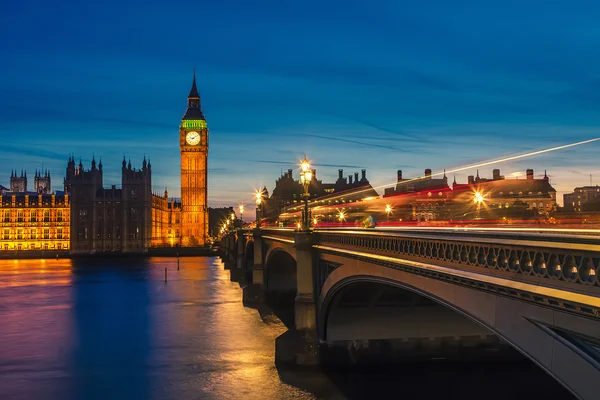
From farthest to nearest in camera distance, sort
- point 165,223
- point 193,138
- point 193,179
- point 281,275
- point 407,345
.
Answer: point 193,138 < point 193,179 < point 165,223 < point 281,275 < point 407,345

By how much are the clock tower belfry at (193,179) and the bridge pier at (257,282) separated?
120550 millimetres

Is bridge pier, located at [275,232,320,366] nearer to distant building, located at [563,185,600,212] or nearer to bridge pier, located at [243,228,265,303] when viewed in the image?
distant building, located at [563,185,600,212]

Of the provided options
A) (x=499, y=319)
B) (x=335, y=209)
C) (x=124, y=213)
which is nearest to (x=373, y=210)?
(x=335, y=209)

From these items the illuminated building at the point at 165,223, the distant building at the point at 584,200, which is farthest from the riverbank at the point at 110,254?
the distant building at the point at 584,200

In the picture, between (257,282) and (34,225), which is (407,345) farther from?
(34,225)

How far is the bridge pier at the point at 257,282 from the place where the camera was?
59.4m

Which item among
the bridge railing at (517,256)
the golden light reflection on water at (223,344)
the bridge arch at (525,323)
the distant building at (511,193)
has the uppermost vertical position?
the distant building at (511,193)

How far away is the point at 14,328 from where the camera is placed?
47.8m

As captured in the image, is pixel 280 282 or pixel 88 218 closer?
pixel 280 282

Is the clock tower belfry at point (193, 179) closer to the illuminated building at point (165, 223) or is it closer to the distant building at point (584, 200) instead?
the illuminated building at point (165, 223)

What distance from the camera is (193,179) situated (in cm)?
18888

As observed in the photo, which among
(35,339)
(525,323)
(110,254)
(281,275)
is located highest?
(525,323)

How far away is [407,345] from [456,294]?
637 inches

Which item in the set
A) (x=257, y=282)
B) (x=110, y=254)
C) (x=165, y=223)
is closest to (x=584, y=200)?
(x=257, y=282)
